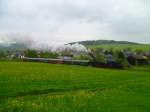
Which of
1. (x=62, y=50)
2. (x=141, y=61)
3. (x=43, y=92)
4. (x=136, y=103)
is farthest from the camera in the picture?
(x=62, y=50)

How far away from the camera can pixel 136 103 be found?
2211cm

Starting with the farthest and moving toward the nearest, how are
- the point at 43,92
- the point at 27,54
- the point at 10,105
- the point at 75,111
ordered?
the point at 27,54
the point at 43,92
the point at 10,105
the point at 75,111

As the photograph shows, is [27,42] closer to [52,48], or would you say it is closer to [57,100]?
[52,48]

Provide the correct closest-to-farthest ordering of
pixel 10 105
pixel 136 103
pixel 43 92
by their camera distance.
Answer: pixel 10 105 → pixel 136 103 → pixel 43 92

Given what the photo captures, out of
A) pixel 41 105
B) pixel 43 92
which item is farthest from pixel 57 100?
pixel 43 92

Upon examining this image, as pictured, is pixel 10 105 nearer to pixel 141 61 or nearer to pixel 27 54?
pixel 141 61

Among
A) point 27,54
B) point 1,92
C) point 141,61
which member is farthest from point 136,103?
point 27,54

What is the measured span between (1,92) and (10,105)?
6968 millimetres

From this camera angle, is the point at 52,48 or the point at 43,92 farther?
the point at 52,48

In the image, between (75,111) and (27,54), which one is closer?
(75,111)

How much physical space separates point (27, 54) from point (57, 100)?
141m

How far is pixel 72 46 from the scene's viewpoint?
625ft

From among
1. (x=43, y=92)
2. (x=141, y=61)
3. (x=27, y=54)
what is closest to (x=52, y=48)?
(x=27, y=54)

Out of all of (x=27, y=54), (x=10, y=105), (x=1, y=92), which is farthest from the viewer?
(x=27, y=54)
